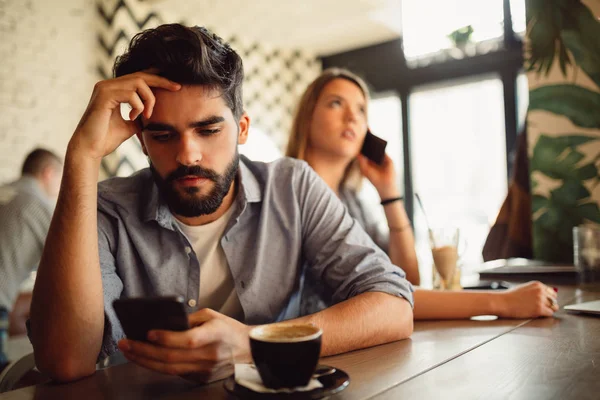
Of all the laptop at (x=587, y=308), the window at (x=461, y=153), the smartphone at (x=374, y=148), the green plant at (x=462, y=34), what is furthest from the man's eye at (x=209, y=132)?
the window at (x=461, y=153)

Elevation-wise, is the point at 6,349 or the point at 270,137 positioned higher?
the point at 270,137

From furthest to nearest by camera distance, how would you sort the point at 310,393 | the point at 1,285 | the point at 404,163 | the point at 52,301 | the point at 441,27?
the point at 404,163
the point at 441,27
the point at 1,285
the point at 52,301
the point at 310,393

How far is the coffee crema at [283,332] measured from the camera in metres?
0.63

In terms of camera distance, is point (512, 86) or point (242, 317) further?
point (512, 86)

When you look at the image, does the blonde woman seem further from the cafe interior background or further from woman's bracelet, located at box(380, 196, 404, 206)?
the cafe interior background

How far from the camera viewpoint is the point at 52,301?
0.89m

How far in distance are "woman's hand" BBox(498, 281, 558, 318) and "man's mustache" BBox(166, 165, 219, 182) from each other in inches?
26.0

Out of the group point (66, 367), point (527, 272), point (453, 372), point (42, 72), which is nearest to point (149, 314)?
point (66, 367)

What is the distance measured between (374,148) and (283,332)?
146cm

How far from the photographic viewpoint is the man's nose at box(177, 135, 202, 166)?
1.04 m

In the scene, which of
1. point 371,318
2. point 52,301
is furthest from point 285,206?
point 52,301

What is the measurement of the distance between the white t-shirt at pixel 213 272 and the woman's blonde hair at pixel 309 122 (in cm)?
94

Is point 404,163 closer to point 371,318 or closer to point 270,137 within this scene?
Result: point 270,137

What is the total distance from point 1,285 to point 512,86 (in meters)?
3.80
